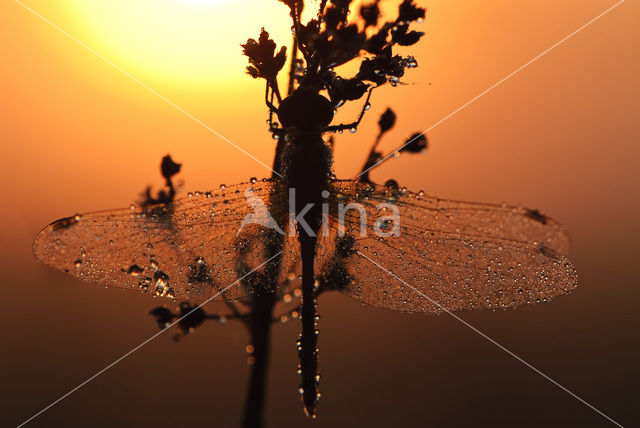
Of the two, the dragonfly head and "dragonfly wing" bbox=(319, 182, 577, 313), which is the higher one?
the dragonfly head

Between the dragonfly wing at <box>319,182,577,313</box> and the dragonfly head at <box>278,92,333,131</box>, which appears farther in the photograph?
the dragonfly wing at <box>319,182,577,313</box>

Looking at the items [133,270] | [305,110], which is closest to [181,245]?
[133,270]

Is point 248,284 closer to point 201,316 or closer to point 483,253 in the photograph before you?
point 201,316

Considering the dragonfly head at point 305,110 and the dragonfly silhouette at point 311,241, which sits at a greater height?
the dragonfly head at point 305,110

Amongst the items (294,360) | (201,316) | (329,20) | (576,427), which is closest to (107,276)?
(201,316)

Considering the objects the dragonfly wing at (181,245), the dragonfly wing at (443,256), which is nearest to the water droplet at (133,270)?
the dragonfly wing at (181,245)

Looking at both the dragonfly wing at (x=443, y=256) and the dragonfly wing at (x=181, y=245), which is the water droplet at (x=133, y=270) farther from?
the dragonfly wing at (x=443, y=256)

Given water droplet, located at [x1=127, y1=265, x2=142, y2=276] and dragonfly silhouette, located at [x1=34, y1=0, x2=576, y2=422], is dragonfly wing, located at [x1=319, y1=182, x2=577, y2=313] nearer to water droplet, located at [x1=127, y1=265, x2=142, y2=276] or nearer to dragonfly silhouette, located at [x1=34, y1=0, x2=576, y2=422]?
dragonfly silhouette, located at [x1=34, y1=0, x2=576, y2=422]

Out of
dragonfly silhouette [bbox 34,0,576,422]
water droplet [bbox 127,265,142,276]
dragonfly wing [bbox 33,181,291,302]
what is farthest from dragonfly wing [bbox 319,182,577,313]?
water droplet [bbox 127,265,142,276]

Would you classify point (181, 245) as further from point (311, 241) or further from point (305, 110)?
point (305, 110)
